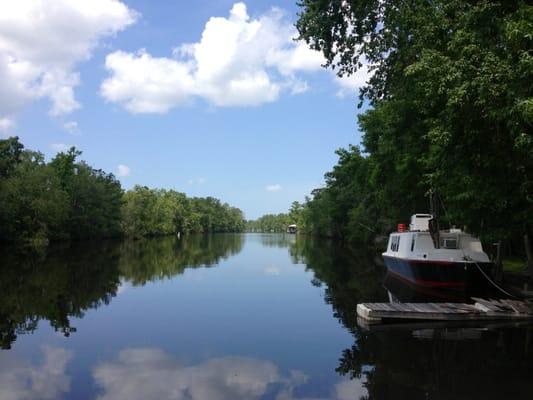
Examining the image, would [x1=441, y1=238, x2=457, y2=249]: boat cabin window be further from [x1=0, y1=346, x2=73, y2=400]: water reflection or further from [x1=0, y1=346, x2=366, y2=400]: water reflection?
[x1=0, y1=346, x2=73, y2=400]: water reflection

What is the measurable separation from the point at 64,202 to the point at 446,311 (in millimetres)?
64697

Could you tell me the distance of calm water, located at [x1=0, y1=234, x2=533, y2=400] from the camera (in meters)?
10.3

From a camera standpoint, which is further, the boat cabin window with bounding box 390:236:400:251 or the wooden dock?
the boat cabin window with bounding box 390:236:400:251

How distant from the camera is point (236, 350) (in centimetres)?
1368

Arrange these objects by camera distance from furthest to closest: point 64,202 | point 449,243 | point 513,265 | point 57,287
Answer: point 64,202
point 513,265
point 57,287
point 449,243

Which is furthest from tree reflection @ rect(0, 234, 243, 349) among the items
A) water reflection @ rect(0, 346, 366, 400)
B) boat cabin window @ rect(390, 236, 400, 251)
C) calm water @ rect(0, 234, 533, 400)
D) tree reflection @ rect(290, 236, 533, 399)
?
boat cabin window @ rect(390, 236, 400, 251)

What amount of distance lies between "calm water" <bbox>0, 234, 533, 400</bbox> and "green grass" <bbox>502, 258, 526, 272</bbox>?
11.3 meters

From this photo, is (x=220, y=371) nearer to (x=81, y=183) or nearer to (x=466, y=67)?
(x=466, y=67)

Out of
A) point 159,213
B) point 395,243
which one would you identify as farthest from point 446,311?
point 159,213

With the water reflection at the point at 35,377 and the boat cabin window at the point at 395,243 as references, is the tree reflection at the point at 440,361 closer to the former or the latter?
the water reflection at the point at 35,377

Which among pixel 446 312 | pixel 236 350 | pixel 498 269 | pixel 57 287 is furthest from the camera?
pixel 498 269

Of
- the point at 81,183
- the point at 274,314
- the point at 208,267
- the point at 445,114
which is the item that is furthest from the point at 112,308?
the point at 81,183

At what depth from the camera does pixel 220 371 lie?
38.2 ft

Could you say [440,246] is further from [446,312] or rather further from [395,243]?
[446,312]
